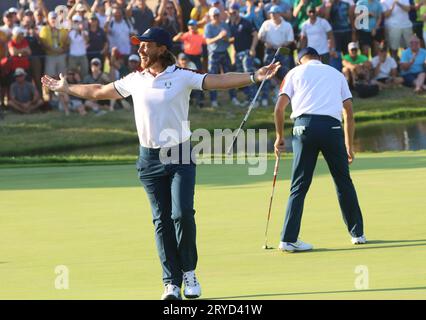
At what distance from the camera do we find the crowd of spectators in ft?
86.6

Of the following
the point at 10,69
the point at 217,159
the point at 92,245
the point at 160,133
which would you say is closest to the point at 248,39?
the point at 10,69

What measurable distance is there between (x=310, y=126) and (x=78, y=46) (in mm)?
15435

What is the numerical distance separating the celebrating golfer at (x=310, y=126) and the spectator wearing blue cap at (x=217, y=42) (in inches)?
579

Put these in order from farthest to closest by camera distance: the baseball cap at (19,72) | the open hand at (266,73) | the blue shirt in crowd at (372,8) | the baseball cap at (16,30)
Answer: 1. the blue shirt in crowd at (372,8)
2. the baseball cap at (19,72)
3. the baseball cap at (16,30)
4. the open hand at (266,73)

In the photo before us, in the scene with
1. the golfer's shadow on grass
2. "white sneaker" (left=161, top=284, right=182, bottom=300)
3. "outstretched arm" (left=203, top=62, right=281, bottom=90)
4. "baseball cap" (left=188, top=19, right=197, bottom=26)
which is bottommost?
the golfer's shadow on grass

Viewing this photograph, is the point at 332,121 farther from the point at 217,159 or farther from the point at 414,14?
the point at 414,14

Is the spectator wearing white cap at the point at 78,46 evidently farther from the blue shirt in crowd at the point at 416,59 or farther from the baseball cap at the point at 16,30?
the blue shirt in crowd at the point at 416,59

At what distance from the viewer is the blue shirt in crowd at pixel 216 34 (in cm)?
2669

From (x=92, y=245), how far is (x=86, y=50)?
49.4 feet

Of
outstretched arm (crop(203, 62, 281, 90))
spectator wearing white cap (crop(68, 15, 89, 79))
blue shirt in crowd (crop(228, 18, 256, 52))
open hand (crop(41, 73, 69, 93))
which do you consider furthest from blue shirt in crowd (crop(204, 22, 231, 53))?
outstretched arm (crop(203, 62, 281, 90))

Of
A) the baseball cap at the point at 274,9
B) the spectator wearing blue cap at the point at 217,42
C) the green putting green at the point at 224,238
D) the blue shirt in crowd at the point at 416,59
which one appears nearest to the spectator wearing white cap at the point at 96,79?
the spectator wearing blue cap at the point at 217,42

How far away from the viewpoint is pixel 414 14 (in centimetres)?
2870

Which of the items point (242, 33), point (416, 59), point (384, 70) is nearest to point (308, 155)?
point (242, 33)

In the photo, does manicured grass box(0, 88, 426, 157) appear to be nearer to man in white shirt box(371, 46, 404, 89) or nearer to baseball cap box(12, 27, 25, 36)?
man in white shirt box(371, 46, 404, 89)
